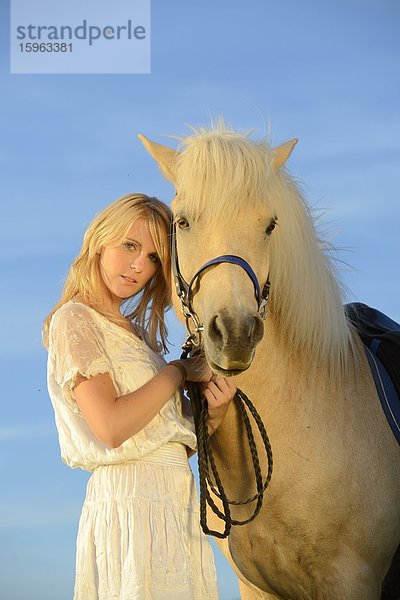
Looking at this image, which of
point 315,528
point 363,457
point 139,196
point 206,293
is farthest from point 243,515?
point 139,196

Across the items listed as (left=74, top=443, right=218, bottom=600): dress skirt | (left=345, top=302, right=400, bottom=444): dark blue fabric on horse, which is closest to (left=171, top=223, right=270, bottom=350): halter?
(left=74, top=443, right=218, bottom=600): dress skirt

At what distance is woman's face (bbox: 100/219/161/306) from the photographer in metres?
3.83

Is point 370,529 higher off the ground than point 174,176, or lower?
lower

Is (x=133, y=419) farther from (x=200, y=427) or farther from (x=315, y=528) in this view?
(x=315, y=528)

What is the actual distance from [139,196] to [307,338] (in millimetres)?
1020

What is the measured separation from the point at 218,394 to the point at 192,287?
1.67 feet

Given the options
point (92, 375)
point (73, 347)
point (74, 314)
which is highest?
point (74, 314)

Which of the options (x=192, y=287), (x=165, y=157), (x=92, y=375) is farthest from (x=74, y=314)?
(x=165, y=157)

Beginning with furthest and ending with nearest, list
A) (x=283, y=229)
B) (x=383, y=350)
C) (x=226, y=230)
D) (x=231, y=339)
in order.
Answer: (x=383, y=350) → (x=283, y=229) → (x=226, y=230) → (x=231, y=339)

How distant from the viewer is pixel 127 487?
3.54m

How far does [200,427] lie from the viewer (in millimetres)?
3746

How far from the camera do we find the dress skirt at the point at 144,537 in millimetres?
3422

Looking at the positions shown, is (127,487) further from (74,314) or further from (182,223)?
(182,223)

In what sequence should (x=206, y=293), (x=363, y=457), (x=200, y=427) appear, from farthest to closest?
(x=363, y=457)
(x=200, y=427)
(x=206, y=293)
